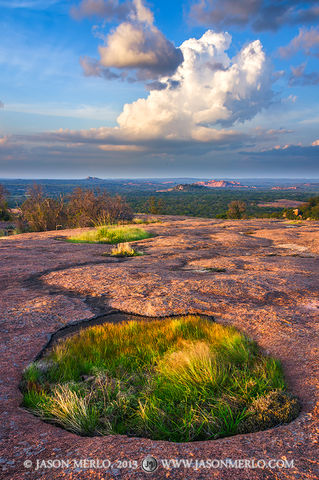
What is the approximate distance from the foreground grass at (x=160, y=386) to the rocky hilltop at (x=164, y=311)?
12 centimetres

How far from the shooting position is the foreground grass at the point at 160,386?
1625mm

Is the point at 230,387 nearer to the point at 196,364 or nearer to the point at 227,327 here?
the point at 196,364

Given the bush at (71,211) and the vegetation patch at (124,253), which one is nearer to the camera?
the vegetation patch at (124,253)

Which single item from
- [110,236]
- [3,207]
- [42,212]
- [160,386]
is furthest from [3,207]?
[160,386]

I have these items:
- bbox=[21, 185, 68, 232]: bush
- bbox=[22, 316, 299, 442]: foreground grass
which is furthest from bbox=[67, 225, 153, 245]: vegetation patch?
bbox=[22, 316, 299, 442]: foreground grass

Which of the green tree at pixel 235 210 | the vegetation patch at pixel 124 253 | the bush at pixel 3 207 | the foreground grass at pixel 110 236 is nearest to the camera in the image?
the vegetation patch at pixel 124 253

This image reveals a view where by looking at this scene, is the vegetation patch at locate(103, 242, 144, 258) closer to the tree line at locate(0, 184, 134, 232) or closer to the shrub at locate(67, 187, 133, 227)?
the tree line at locate(0, 184, 134, 232)

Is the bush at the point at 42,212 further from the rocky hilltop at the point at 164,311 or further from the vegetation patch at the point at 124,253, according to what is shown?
the vegetation patch at the point at 124,253

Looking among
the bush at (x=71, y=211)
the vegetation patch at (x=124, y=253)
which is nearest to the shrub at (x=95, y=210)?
the bush at (x=71, y=211)

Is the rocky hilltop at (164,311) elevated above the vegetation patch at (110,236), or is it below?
below

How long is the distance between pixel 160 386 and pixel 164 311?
135cm

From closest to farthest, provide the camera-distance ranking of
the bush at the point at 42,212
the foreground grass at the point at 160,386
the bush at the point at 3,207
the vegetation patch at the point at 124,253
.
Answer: the foreground grass at the point at 160,386
the vegetation patch at the point at 124,253
the bush at the point at 42,212
the bush at the point at 3,207

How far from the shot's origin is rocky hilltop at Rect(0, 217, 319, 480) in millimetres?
1318

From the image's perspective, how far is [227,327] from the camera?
276 cm
